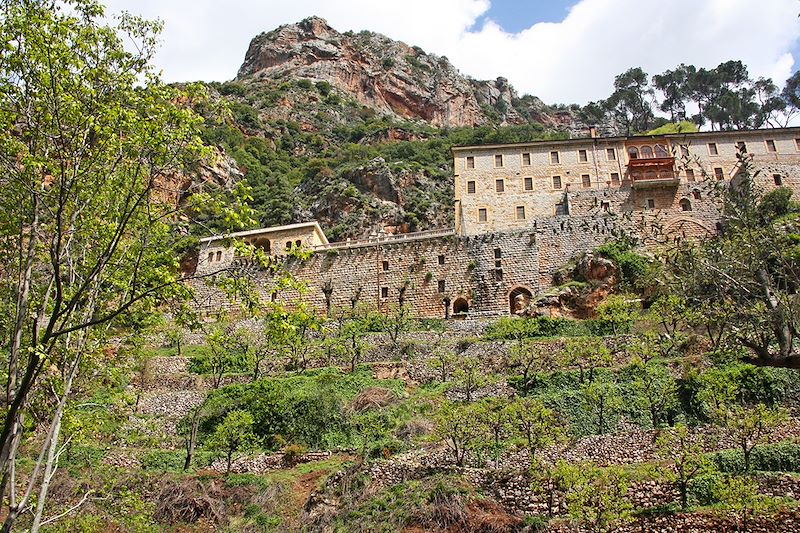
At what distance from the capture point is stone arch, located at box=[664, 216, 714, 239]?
4331 cm

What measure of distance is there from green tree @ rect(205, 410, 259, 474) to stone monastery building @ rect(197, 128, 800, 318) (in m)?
16.8

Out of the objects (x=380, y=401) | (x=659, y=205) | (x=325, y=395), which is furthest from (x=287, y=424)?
(x=659, y=205)

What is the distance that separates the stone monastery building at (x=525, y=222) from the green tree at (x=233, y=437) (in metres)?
16.8

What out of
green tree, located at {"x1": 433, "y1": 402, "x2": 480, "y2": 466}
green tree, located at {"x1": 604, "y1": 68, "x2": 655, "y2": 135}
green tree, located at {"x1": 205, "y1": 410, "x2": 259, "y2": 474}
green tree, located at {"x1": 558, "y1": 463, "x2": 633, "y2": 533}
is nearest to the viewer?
green tree, located at {"x1": 558, "y1": 463, "x2": 633, "y2": 533}

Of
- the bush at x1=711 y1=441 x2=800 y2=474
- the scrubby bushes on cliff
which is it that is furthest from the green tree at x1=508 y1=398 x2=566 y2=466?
the scrubby bushes on cliff

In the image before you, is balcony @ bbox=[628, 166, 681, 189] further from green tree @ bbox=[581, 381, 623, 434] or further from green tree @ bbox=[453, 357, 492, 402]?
green tree @ bbox=[581, 381, 623, 434]

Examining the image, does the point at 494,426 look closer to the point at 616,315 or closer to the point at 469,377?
the point at 469,377

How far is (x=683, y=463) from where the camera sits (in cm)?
1814

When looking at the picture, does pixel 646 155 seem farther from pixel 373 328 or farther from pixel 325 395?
pixel 325 395

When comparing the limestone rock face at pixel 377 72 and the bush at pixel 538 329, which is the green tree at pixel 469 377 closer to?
the bush at pixel 538 329

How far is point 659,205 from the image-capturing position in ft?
148

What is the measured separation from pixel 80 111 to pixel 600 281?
109ft

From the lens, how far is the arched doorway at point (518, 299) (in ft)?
131

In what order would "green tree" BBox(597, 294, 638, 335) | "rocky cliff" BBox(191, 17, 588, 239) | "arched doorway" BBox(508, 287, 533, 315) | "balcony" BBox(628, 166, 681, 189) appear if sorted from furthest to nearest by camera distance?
"rocky cliff" BBox(191, 17, 588, 239) < "balcony" BBox(628, 166, 681, 189) < "arched doorway" BBox(508, 287, 533, 315) < "green tree" BBox(597, 294, 638, 335)
